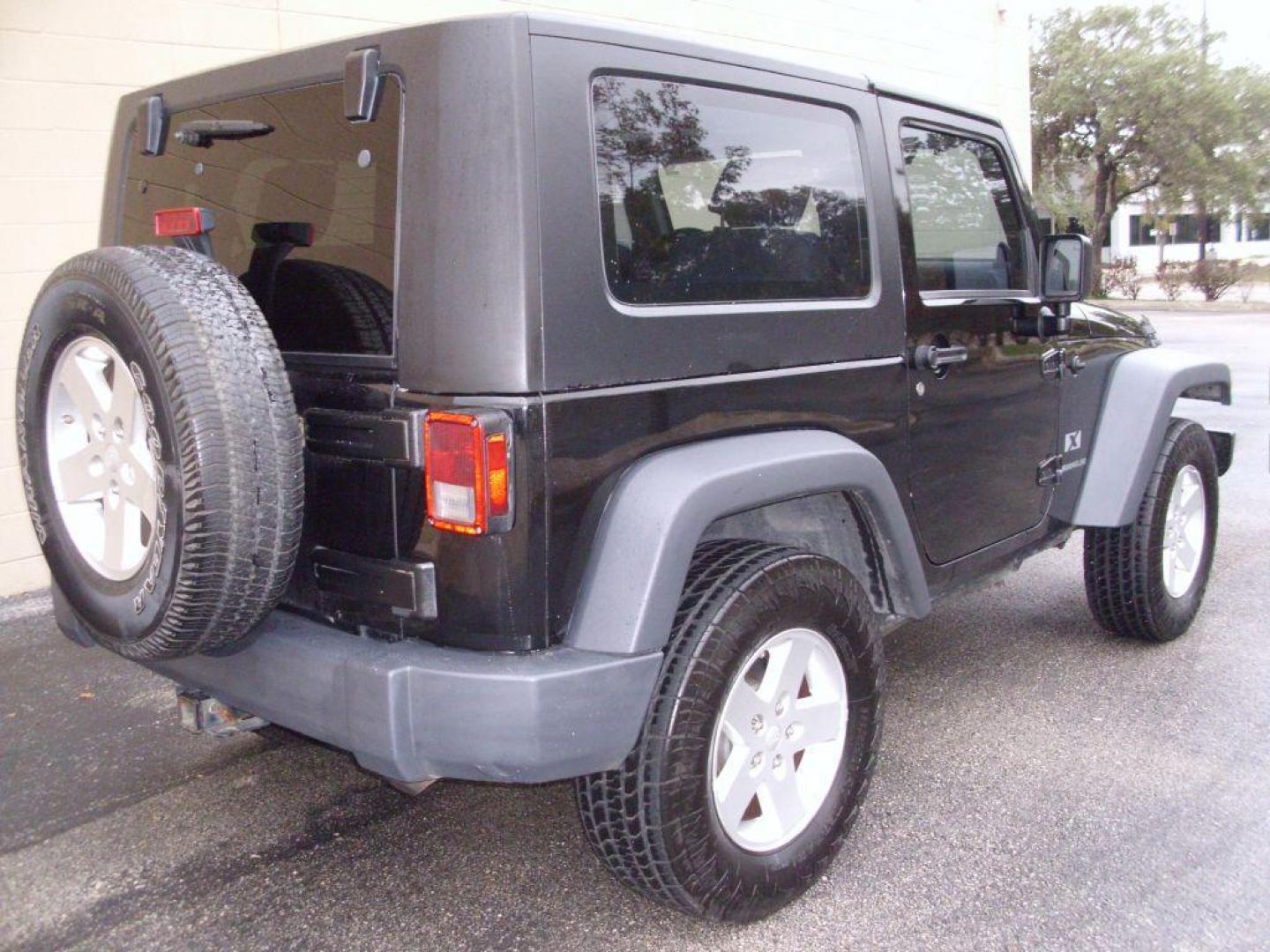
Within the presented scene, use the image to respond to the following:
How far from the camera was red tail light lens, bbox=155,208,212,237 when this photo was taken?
2494 mm

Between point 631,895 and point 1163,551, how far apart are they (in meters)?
2.49

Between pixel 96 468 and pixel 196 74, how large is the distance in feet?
3.32

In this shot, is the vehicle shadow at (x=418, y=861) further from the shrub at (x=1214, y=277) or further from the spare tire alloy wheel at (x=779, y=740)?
the shrub at (x=1214, y=277)

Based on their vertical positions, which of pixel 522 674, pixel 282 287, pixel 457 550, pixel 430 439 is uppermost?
pixel 282 287

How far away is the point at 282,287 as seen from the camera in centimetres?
263

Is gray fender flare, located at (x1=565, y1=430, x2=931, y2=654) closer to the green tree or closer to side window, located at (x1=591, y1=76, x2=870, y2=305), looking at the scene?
side window, located at (x1=591, y1=76, x2=870, y2=305)

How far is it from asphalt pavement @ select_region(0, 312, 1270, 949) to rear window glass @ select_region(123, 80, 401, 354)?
1.22 metres

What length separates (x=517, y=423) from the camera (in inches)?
86.4

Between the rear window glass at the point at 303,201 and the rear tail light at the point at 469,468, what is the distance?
26 cm

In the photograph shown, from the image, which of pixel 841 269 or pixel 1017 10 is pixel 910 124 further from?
pixel 1017 10

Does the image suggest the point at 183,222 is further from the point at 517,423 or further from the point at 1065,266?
the point at 1065,266

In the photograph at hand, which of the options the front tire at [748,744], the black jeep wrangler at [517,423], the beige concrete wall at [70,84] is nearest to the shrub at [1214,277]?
the beige concrete wall at [70,84]

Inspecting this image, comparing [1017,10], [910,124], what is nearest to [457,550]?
[910,124]

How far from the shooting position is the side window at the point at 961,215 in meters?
3.29
